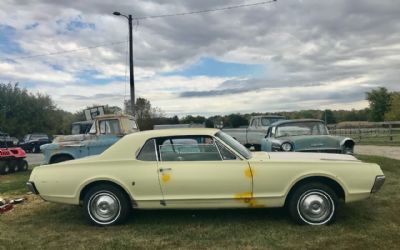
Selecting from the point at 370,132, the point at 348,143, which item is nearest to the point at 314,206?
the point at 348,143

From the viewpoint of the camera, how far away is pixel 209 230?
233 inches

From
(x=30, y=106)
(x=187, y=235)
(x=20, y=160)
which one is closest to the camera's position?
(x=187, y=235)

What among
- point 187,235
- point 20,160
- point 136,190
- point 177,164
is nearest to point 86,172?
point 136,190

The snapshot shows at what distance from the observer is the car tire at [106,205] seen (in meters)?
6.30

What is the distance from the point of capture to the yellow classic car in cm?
605

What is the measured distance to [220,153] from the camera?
6.23 meters

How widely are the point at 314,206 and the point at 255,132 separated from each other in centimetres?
1443

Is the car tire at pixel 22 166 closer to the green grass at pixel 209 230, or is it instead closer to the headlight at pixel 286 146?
the green grass at pixel 209 230

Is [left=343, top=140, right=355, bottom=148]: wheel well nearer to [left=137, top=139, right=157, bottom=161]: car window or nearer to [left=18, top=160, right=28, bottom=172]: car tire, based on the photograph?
[left=137, top=139, right=157, bottom=161]: car window

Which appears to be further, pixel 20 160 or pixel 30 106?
pixel 30 106

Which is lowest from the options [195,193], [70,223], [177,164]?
[70,223]

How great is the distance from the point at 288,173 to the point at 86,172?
2836 mm

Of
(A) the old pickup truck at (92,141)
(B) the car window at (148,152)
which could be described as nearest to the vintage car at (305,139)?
(A) the old pickup truck at (92,141)

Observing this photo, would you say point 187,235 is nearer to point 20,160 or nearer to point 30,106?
point 20,160
